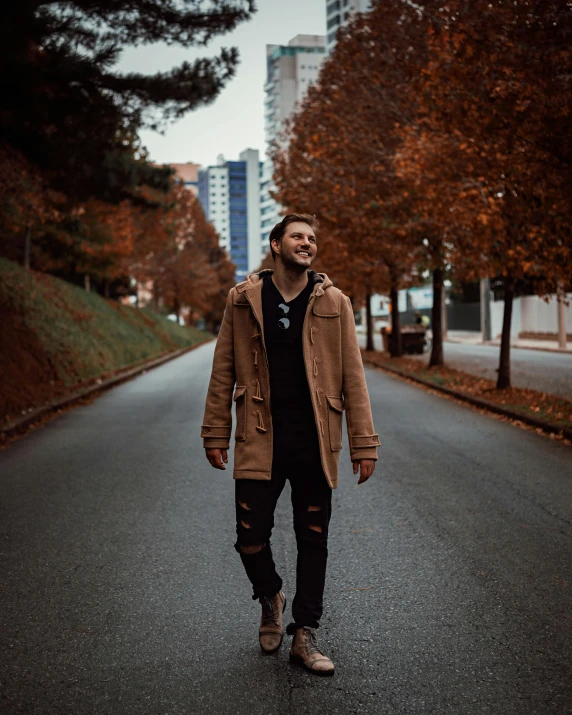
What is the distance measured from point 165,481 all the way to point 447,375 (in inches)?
544

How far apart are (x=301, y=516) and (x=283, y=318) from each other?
885mm

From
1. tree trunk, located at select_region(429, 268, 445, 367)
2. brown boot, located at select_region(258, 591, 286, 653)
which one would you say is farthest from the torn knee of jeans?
tree trunk, located at select_region(429, 268, 445, 367)

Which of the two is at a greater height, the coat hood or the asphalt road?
the coat hood

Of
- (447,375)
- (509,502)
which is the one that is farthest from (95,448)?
(447,375)

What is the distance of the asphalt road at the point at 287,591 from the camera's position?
11.0ft

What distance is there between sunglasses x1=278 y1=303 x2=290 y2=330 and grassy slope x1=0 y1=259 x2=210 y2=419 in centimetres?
1031

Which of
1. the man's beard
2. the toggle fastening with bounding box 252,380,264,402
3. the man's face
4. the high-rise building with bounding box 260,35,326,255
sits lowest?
the toggle fastening with bounding box 252,380,264,402

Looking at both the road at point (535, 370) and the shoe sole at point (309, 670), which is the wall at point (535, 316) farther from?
the shoe sole at point (309, 670)

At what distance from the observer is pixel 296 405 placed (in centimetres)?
361

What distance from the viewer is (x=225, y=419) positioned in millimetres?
3795

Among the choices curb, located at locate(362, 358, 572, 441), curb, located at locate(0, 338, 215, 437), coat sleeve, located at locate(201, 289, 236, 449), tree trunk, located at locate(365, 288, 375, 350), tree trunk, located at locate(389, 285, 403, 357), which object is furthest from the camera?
tree trunk, located at locate(365, 288, 375, 350)

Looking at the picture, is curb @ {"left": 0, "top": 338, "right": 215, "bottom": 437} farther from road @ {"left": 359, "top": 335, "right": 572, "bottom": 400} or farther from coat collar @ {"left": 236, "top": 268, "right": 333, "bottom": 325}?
road @ {"left": 359, "top": 335, "right": 572, "bottom": 400}

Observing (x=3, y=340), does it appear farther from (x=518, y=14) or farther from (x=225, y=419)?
(x=225, y=419)

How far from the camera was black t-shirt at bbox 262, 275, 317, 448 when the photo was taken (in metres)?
3.60
